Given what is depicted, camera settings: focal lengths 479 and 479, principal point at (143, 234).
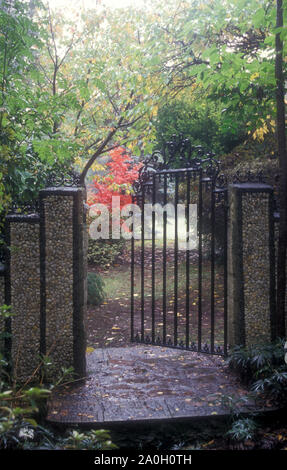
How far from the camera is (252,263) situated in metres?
5.27

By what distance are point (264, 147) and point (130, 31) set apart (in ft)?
11.9

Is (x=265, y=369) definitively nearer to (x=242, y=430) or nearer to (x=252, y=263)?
(x=242, y=430)

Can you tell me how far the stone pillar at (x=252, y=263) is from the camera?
17.2ft

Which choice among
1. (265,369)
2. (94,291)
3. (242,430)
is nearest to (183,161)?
(265,369)

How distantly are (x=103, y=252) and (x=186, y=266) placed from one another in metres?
7.38

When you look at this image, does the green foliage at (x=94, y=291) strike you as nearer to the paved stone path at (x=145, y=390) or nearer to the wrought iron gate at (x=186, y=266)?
the wrought iron gate at (x=186, y=266)

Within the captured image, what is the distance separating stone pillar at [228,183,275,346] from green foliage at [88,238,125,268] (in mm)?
7779

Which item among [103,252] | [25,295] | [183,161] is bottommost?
[103,252]

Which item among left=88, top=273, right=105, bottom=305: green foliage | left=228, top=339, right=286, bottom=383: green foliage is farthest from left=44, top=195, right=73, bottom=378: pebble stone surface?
left=88, top=273, right=105, bottom=305: green foliage

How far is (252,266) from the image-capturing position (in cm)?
527

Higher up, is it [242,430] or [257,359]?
[257,359]

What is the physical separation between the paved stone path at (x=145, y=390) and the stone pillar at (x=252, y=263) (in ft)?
2.01

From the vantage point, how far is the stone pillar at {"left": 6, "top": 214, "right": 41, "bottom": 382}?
201 inches

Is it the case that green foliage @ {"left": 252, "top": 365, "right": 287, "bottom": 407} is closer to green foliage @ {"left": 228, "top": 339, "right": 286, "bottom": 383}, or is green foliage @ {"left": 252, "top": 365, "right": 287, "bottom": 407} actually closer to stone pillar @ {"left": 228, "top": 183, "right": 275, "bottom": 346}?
green foliage @ {"left": 228, "top": 339, "right": 286, "bottom": 383}
